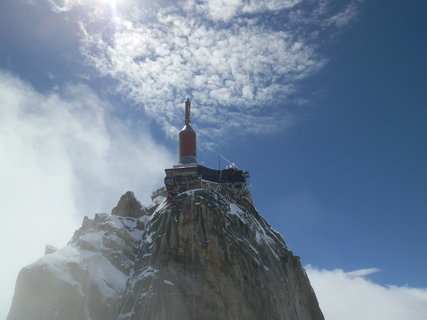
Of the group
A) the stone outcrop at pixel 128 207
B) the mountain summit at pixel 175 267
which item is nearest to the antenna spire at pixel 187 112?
the mountain summit at pixel 175 267

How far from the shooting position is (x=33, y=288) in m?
58.4

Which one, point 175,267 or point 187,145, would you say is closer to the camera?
point 175,267

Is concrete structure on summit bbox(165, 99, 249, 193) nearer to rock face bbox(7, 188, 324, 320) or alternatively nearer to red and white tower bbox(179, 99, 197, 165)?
red and white tower bbox(179, 99, 197, 165)

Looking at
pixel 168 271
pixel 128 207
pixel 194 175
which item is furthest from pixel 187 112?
pixel 168 271

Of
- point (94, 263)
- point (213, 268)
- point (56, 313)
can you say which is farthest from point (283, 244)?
point (56, 313)

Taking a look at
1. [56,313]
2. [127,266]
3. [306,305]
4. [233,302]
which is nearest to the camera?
[56,313]

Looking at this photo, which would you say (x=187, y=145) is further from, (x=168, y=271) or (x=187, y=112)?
(x=168, y=271)

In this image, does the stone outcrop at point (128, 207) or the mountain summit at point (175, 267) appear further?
the stone outcrop at point (128, 207)

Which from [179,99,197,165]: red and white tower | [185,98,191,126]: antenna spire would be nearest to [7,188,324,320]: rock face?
[179,99,197,165]: red and white tower

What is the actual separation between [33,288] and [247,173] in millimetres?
42496

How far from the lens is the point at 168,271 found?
61531mm

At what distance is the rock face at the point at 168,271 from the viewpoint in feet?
189

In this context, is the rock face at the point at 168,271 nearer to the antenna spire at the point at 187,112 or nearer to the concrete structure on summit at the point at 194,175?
the concrete structure on summit at the point at 194,175

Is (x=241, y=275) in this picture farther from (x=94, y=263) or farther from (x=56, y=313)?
(x=56, y=313)
